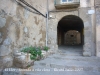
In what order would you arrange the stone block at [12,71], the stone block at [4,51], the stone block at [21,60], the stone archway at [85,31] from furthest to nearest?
the stone archway at [85,31] < the stone block at [21,60] < the stone block at [4,51] < the stone block at [12,71]

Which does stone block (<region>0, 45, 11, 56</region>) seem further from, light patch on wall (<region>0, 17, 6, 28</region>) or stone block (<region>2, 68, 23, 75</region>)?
light patch on wall (<region>0, 17, 6, 28</region>)

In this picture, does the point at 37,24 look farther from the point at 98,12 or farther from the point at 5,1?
the point at 98,12

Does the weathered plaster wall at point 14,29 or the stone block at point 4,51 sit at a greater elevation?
the weathered plaster wall at point 14,29

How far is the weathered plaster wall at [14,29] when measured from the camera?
3.44m

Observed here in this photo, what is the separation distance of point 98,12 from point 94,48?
2.01 m

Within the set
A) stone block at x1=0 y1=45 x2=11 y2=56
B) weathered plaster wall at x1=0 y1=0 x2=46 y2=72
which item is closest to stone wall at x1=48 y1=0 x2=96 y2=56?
weathered plaster wall at x1=0 y1=0 x2=46 y2=72

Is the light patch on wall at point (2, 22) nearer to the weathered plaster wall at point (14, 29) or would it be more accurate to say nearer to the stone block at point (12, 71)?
the weathered plaster wall at point (14, 29)

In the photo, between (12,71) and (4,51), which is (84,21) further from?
(12,71)

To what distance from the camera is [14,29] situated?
3.95 meters

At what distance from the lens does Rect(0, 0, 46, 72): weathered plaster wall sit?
344cm

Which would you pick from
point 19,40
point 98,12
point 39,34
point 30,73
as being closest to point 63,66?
point 30,73

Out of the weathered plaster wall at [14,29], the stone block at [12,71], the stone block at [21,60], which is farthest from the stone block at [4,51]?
the stone block at [12,71]

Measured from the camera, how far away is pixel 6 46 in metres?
3.56

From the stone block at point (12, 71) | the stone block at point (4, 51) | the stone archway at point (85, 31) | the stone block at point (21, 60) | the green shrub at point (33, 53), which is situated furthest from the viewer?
the stone archway at point (85, 31)
